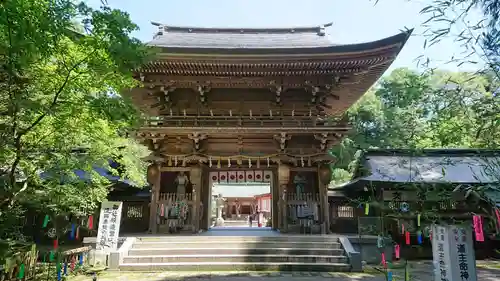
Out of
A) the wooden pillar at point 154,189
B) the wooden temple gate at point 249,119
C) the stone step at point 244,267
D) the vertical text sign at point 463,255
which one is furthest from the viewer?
the wooden pillar at point 154,189

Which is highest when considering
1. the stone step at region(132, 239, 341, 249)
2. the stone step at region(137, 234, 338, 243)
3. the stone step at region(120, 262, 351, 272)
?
the stone step at region(137, 234, 338, 243)

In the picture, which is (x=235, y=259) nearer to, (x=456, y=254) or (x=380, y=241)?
(x=380, y=241)

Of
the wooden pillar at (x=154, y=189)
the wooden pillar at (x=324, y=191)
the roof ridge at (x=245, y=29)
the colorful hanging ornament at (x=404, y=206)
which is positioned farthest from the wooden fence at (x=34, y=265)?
the roof ridge at (x=245, y=29)

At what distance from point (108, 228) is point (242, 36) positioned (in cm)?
1053

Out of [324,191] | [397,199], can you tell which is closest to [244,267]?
[324,191]

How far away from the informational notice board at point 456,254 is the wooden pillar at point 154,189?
7.90 meters

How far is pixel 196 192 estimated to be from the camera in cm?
1023

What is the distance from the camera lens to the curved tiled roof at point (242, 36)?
13547mm

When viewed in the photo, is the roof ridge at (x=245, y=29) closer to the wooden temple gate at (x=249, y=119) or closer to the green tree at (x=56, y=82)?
the wooden temple gate at (x=249, y=119)

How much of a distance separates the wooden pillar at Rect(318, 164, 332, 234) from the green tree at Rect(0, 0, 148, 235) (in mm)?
6842

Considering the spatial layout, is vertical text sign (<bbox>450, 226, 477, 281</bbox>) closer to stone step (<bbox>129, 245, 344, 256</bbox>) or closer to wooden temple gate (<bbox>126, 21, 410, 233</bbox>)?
stone step (<bbox>129, 245, 344, 256</bbox>)

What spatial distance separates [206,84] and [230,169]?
125 inches

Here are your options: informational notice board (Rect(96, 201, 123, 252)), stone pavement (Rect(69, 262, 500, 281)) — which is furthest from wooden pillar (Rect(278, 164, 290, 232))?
informational notice board (Rect(96, 201, 123, 252))

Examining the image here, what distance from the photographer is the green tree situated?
3.73 metres
